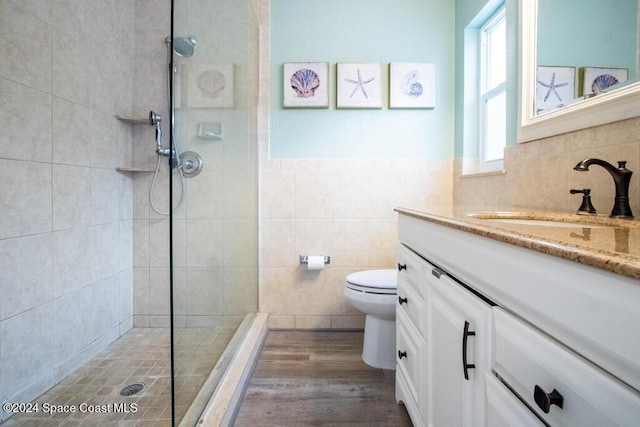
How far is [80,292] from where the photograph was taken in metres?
1.65

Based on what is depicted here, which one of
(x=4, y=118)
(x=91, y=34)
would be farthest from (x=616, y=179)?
(x=91, y=34)

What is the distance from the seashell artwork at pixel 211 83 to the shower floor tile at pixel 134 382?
95 cm

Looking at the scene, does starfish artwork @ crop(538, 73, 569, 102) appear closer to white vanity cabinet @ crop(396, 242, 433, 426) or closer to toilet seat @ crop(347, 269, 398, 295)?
white vanity cabinet @ crop(396, 242, 433, 426)

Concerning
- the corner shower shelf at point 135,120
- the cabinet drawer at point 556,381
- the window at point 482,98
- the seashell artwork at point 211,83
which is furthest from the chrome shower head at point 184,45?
the window at point 482,98

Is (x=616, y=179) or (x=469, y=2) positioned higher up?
(x=469, y=2)

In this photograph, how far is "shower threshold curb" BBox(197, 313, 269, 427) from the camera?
1.12 metres

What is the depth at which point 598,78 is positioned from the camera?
3.52ft

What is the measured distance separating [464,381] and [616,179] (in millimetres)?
774

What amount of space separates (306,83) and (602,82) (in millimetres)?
1549

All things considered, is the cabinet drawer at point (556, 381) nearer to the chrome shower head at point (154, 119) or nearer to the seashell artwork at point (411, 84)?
the seashell artwork at point (411, 84)

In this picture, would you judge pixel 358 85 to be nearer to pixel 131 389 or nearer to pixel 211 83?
pixel 211 83

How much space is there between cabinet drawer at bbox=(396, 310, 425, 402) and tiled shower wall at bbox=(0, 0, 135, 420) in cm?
159

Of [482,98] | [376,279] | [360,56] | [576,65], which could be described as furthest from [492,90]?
[376,279]

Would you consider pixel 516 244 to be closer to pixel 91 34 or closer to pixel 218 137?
pixel 218 137
